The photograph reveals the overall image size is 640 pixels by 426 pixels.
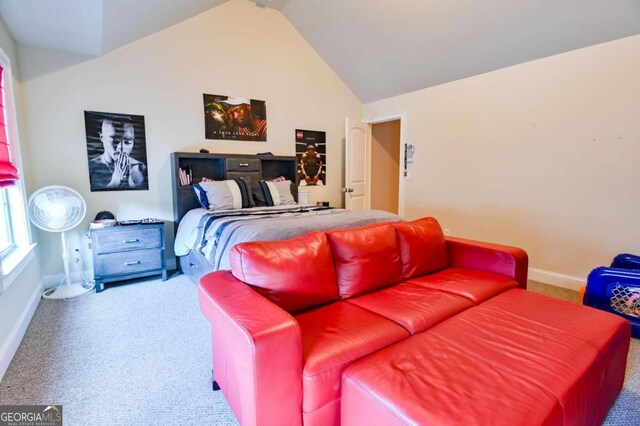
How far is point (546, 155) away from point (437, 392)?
317 centimetres

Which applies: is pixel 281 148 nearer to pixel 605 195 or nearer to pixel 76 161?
pixel 76 161

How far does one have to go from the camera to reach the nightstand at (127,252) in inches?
124

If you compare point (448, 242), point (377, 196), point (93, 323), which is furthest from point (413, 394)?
point (377, 196)

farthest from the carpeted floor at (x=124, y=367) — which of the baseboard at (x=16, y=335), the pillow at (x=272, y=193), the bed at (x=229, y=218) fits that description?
the pillow at (x=272, y=193)

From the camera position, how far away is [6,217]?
261 cm

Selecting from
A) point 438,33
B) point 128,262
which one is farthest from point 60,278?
point 438,33

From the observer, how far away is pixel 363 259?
1.96m

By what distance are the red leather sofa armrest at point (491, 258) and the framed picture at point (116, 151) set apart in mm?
3319

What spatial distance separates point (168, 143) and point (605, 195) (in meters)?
4.51

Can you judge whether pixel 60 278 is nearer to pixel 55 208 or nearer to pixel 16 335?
pixel 55 208

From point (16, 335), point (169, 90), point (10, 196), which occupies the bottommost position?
point (16, 335)

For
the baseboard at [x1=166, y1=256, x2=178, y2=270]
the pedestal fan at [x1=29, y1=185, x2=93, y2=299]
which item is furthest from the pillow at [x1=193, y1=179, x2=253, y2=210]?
the pedestal fan at [x1=29, y1=185, x2=93, y2=299]

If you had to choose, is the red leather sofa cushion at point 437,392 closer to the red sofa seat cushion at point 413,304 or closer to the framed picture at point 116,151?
the red sofa seat cushion at point 413,304

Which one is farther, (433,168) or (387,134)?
(387,134)
